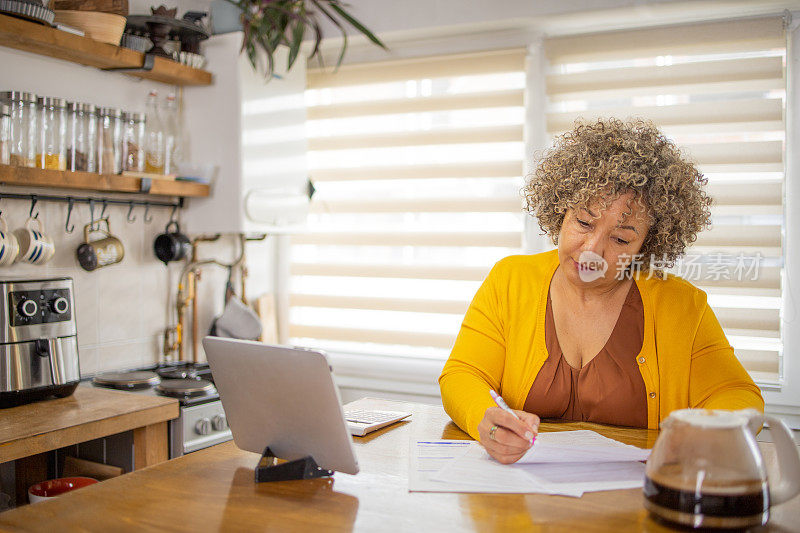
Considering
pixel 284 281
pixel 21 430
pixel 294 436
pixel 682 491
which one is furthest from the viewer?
pixel 284 281

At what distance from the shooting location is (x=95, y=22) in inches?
90.2

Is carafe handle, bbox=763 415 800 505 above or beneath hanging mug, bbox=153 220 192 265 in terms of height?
beneath

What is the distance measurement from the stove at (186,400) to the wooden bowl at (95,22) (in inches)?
43.7

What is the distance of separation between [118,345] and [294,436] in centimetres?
164

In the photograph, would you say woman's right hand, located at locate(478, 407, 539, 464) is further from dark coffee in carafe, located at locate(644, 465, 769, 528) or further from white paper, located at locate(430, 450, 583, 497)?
dark coffee in carafe, located at locate(644, 465, 769, 528)

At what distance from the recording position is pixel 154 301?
284 centimetres

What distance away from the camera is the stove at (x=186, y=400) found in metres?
2.23

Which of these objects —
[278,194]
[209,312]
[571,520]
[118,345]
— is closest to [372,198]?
[278,194]

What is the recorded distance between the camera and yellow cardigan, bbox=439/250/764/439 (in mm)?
1612

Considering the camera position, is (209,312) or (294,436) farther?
(209,312)

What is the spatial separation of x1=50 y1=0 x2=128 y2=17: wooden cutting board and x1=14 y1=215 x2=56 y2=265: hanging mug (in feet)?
2.38

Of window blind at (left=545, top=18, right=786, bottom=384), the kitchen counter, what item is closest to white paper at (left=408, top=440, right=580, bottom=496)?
the kitchen counter

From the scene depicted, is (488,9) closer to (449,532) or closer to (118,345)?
(118,345)

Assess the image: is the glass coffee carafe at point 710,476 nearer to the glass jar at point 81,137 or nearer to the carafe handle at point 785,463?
the carafe handle at point 785,463
